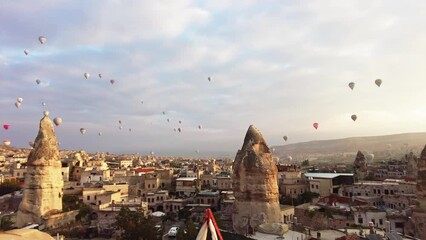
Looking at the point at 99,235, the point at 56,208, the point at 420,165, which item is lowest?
the point at 99,235

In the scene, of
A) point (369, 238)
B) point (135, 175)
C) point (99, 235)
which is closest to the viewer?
point (369, 238)

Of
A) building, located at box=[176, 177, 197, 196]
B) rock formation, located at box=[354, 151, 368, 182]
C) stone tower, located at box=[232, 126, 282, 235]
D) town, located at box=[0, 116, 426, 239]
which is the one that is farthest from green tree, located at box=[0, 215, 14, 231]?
rock formation, located at box=[354, 151, 368, 182]

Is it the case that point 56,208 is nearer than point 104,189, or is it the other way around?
point 56,208

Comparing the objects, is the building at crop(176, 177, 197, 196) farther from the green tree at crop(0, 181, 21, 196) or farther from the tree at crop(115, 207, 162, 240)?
the tree at crop(115, 207, 162, 240)

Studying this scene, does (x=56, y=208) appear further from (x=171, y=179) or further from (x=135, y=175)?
(x=171, y=179)

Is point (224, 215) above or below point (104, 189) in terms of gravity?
below

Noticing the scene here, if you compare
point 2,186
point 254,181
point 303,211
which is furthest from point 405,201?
point 2,186

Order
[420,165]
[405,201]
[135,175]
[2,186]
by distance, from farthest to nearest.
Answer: [135,175] → [2,186] → [405,201] → [420,165]

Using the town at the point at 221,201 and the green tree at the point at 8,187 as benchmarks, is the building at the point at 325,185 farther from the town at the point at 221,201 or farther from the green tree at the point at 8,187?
the green tree at the point at 8,187
